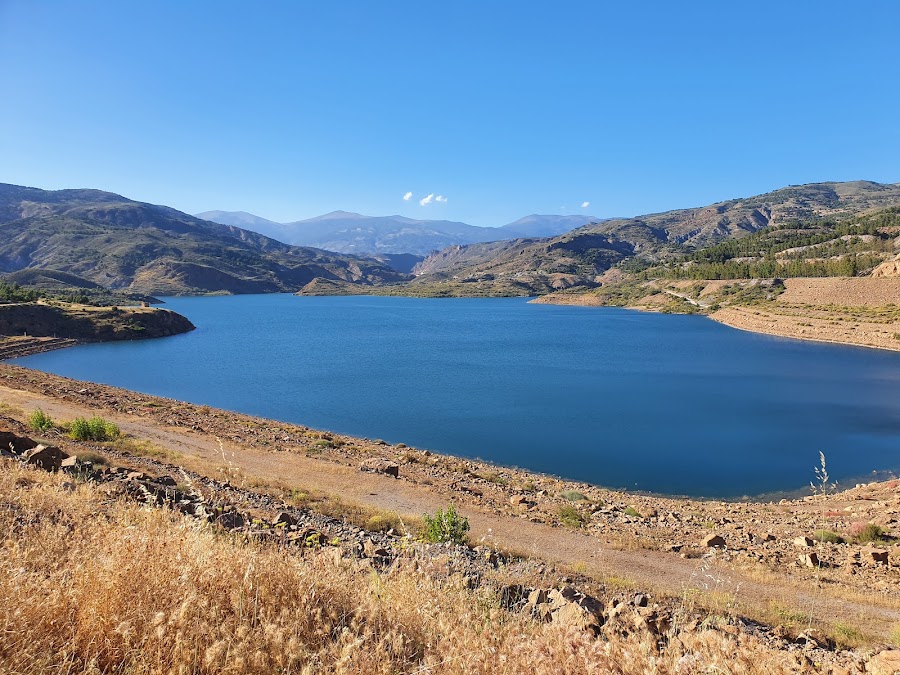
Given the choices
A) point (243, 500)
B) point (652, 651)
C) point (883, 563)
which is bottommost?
point (883, 563)

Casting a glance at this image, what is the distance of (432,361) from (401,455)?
32.6 meters

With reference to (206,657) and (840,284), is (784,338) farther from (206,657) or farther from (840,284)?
(206,657)

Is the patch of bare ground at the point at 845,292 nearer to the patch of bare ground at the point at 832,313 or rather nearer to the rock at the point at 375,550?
the patch of bare ground at the point at 832,313

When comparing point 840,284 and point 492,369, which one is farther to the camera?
point 840,284

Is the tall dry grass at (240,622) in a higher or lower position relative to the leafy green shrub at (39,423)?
higher

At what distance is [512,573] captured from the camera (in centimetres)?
679

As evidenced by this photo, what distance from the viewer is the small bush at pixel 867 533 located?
40.2ft

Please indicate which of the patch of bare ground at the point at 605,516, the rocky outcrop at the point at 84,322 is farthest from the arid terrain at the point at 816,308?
the rocky outcrop at the point at 84,322

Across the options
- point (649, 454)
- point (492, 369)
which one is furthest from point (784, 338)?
point (649, 454)

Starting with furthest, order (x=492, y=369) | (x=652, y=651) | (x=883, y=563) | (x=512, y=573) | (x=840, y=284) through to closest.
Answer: (x=840, y=284), (x=492, y=369), (x=883, y=563), (x=512, y=573), (x=652, y=651)

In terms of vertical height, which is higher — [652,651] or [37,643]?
[37,643]

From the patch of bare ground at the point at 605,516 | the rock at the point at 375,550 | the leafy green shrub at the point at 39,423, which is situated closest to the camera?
the rock at the point at 375,550

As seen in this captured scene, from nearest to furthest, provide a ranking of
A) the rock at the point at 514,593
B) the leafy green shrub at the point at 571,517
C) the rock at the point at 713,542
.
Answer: the rock at the point at 514,593 → the rock at the point at 713,542 → the leafy green shrub at the point at 571,517

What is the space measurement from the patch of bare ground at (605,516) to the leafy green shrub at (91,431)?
142cm
